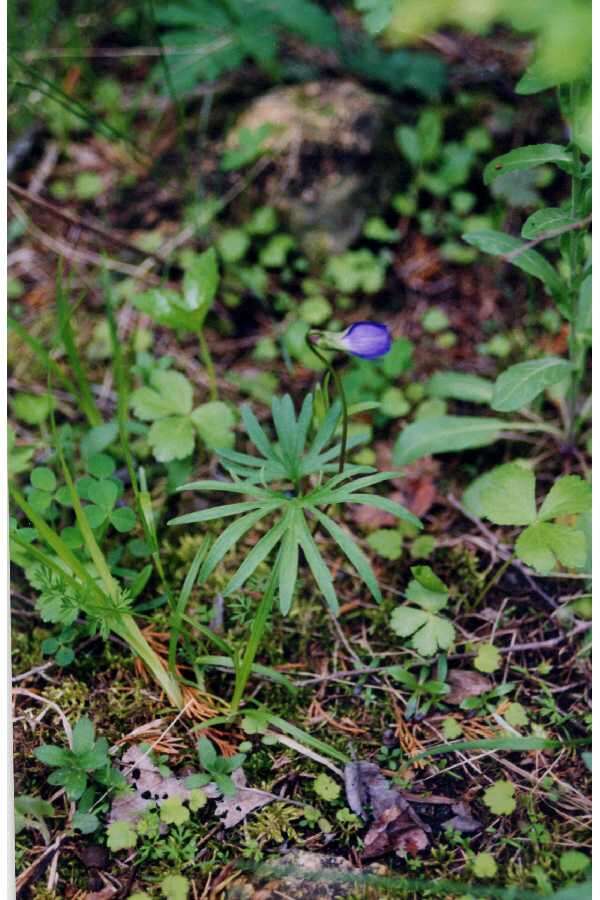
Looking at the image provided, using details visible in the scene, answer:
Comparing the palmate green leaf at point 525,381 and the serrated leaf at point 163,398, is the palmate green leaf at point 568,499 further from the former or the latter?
the serrated leaf at point 163,398

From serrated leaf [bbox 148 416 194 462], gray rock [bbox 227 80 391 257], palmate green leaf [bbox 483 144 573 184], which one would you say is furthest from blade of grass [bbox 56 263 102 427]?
palmate green leaf [bbox 483 144 573 184]

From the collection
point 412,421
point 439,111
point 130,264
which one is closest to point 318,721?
point 412,421

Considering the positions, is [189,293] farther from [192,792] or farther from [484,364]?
[192,792]

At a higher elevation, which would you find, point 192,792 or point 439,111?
point 439,111

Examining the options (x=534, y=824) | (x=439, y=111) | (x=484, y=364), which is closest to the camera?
(x=534, y=824)

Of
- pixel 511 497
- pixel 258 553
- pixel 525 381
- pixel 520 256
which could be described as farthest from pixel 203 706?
pixel 520 256

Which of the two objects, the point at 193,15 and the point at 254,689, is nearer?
the point at 254,689
